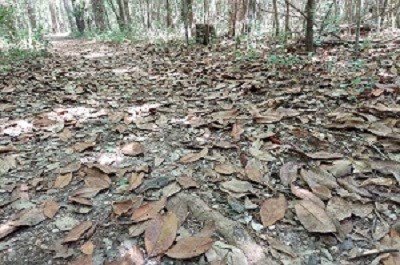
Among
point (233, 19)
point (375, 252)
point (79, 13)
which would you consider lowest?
point (375, 252)

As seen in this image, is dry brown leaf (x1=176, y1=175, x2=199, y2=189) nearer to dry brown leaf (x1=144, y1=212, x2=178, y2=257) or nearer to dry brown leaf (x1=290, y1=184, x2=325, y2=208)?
dry brown leaf (x1=144, y1=212, x2=178, y2=257)

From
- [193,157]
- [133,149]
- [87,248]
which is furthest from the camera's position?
[133,149]

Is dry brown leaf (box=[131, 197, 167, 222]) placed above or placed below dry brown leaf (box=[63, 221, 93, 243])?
above

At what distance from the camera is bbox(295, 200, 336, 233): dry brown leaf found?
1590 millimetres

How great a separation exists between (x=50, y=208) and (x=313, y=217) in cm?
124

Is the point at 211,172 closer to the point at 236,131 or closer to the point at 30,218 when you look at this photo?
the point at 236,131

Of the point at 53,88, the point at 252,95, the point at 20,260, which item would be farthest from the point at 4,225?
the point at 53,88

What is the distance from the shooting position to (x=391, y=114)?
255cm

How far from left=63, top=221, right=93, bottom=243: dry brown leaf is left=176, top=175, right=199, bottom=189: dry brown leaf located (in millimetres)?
488

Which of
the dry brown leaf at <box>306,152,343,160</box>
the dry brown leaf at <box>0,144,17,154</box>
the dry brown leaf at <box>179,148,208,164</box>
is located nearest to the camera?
the dry brown leaf at <box>306,152,343,160</box>

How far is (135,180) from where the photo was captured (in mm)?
2043

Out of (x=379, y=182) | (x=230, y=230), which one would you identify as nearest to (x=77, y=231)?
(x=230, y=230)

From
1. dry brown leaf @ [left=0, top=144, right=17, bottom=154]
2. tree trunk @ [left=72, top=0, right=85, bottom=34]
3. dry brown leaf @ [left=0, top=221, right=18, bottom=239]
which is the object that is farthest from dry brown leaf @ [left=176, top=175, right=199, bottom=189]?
tree trunk @ [left=72, top=0, right=85, bottom=34]

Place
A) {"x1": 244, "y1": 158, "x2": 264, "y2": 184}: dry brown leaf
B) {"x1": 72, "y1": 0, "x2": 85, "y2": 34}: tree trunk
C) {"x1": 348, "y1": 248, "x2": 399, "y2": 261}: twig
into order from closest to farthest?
{"x1": 348, "y1": 248, "x2": 399, "y2": 261}: twig, {"x1": 244, "y1": 158, "x2": 264, "y2": 184}: dry brown leaf, {"x1": 72, "y1": 0, "x2": 85, "y2": 34}: tree trunk
